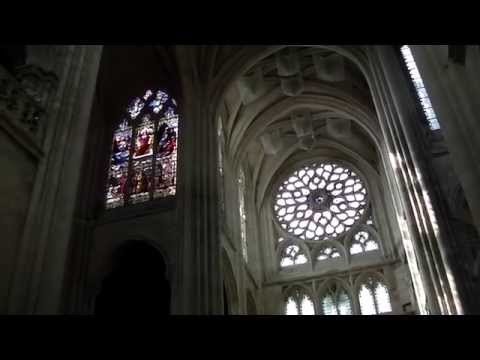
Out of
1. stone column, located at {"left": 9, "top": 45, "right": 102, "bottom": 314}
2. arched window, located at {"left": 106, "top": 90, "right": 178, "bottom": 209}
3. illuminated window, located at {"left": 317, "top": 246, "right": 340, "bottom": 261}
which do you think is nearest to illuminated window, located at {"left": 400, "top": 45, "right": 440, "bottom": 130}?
arched window, located at {"left": 106, "top": 90, "right": 178, "bottom": 209}

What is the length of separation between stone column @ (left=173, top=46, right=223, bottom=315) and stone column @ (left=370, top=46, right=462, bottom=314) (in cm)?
394

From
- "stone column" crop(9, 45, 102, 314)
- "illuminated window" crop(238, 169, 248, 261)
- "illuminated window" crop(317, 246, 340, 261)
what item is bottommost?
"stone column" crop(9, 45, 102, 314)

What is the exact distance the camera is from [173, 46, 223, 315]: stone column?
10.1 metres

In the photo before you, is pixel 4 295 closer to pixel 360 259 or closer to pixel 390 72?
pixel 390 72

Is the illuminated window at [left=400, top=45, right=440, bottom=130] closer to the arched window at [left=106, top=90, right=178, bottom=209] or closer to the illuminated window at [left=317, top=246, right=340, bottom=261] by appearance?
the arched window at [left=106, top=90, right=178, bottom=209]

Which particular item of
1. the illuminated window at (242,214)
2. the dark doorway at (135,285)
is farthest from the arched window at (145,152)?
the illuminated window at (242,214)

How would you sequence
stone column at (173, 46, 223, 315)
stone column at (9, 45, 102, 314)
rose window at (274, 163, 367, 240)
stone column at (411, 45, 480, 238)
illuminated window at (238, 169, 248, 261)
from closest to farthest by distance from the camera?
stone column at (9, 45, 102, 314) < stone column at (411, 45, 480, 238) < stone column at (173, 46, 223, 315) < illuminated window at (238, 169, 248, 261) < rose window at (274, 163, 367, 240)

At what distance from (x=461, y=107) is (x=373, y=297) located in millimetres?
11017

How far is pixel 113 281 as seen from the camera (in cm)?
1206

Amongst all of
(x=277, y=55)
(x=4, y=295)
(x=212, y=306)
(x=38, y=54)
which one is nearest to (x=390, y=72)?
(x=277, y=55)

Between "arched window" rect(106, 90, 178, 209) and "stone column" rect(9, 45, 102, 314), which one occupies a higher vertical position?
"arched window" rect(106, 90, 178, 209)

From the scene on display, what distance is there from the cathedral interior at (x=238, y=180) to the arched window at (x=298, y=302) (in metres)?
0.05
